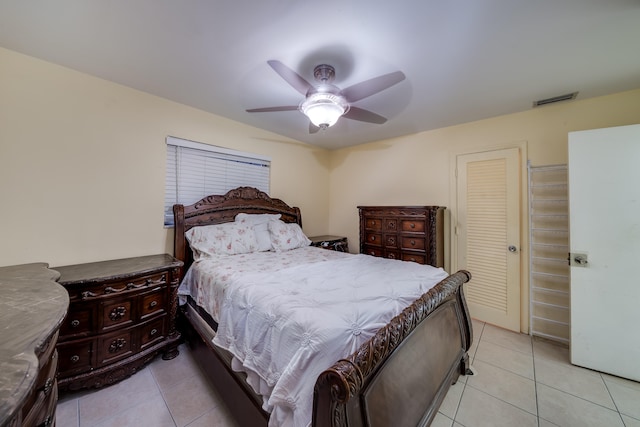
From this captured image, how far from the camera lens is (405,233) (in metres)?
3.08

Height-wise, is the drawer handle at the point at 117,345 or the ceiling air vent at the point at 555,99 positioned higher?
the ceiling air vent at the point at 555,99

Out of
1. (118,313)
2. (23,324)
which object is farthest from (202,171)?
(23,324)

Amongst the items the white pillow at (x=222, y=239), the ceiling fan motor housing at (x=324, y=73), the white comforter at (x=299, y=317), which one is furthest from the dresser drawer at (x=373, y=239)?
the ceiling fan motor housing at (x=324, y=73)

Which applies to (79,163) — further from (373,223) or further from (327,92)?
(373,223)

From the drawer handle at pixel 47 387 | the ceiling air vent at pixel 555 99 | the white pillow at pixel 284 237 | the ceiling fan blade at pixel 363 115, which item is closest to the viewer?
the drawer handle at pixel 47 387

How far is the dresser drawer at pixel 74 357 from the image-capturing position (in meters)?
1.64

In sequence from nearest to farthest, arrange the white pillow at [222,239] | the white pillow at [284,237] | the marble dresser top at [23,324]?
1. the marble dresser top at [23,324]
2. the white pillow at [222,239]
3. the white pillow at [284,237]

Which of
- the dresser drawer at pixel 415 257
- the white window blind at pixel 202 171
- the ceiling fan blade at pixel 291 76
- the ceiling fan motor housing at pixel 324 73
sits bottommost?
the dresser drawer at pixel 415 257

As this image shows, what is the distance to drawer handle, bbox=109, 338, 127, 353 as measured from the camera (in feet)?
5.98

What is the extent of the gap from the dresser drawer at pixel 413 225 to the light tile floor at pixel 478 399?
1.42 m

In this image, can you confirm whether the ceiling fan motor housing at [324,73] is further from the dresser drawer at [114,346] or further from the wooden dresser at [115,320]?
the dresser drawer at [114,346]

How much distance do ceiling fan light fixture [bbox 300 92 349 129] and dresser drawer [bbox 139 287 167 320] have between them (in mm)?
1988

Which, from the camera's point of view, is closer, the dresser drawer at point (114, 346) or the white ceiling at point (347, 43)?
the white ceiling at point (347, 43)

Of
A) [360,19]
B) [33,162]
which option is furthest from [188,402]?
[360,19]
